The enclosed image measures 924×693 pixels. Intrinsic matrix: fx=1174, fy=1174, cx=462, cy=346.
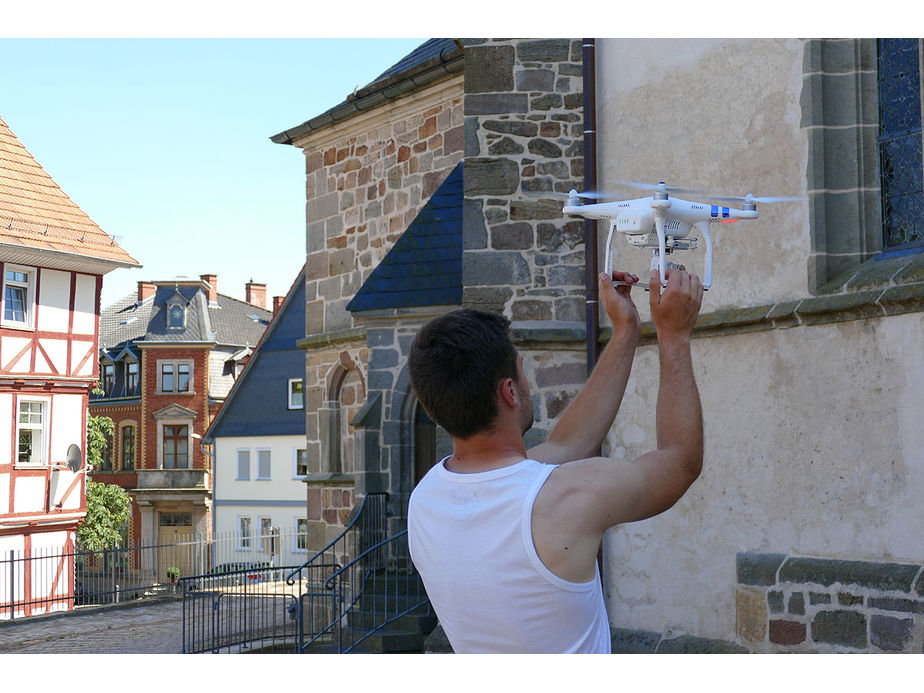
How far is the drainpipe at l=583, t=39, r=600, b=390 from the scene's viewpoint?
841 centimetres

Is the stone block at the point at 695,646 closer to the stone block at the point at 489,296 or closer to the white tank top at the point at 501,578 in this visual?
the stone block at the point at 489,296

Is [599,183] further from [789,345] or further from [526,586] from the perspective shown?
[526,586]

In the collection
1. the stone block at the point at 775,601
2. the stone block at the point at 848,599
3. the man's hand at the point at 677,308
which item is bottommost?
the stone block at the point at 775,601

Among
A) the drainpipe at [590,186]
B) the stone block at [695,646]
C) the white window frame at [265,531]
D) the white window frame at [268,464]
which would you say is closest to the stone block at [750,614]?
the stone block at [695,646]

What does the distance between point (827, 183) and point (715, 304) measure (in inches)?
41.6

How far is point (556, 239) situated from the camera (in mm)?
8562

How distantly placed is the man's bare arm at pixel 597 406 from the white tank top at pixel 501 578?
0.94 feet

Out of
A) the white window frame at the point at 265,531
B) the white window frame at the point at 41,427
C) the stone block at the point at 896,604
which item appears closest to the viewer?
the stone block at the point at 896,604

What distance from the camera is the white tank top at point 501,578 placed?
205cm

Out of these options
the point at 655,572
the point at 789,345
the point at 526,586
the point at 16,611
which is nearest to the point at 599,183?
the point at 789,345

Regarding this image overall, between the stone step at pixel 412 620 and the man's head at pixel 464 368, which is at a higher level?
the man's head at pixel 464 368

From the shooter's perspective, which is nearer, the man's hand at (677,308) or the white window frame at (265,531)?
the man's hand at (677,308)

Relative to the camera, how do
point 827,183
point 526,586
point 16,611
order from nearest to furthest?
point 526,586 → point 827,183 → point 16,611

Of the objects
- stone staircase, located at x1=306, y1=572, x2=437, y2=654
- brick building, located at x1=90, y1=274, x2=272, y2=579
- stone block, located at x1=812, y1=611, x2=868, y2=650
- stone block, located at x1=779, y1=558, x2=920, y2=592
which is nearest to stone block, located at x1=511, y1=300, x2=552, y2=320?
stone block, located at x1=779, y1=558, x2=920, y2=592
